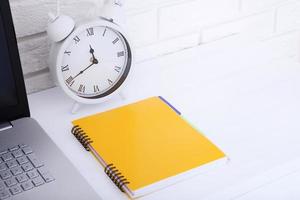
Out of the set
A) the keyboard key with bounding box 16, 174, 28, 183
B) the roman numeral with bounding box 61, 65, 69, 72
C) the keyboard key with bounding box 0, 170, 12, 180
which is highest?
the roman numeral with bounding box 61, 65, 69, 72

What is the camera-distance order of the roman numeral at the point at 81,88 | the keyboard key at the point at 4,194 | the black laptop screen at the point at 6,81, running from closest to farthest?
the keyboard key at the point at 4,194, the black laptop screen at the point at 6,81, the roman numeral at the point at 81,88

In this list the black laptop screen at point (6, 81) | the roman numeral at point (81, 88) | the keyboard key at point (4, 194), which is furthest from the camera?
the roman numeral at point (81, 88)

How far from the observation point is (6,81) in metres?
0.90

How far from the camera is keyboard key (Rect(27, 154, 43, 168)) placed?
82cm

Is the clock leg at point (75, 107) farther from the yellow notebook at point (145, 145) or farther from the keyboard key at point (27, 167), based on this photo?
the keyboard key at point (27, 167)

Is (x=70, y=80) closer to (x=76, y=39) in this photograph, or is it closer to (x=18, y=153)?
(x=76, y=39)

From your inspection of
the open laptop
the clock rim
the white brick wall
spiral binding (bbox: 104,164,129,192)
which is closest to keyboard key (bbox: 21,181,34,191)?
the open laptop

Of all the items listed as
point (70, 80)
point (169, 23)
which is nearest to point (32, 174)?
point (70, 80)

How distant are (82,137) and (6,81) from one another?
0.53 feet

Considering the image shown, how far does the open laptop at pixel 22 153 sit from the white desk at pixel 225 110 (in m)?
0.03

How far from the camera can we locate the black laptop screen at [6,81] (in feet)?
2.88

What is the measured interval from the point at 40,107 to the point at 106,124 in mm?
159

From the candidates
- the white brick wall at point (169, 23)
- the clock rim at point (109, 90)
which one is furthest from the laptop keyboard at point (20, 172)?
the white brick wall at point (169, 23)

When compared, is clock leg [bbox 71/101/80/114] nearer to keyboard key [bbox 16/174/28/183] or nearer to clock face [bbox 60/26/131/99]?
clock face [bbox 60/26/131/99]
